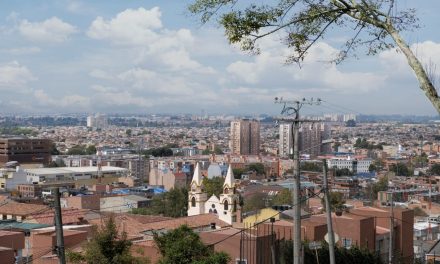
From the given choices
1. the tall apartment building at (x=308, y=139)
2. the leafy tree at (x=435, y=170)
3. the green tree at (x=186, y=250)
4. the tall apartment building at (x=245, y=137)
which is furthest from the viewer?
the tall apartment building at (x=245, y=137)

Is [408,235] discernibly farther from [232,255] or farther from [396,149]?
[396,149]

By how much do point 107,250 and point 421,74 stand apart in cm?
925

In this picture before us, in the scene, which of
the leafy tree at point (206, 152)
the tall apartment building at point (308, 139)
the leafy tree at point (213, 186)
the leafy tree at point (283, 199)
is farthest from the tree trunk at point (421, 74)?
the leafy tree at point (206, 152)

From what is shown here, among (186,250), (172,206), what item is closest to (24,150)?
(172,206)

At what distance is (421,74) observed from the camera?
3582 millimetres

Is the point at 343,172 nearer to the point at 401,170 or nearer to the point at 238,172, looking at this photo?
the point at 401,170

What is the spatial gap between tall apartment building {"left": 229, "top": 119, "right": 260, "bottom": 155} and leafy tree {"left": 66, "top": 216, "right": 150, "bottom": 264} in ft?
335

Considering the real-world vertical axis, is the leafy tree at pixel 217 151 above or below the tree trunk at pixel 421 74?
below

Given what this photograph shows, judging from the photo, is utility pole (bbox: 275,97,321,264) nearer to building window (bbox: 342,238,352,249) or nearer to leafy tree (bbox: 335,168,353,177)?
building window (bbox: 342,238,352,249)

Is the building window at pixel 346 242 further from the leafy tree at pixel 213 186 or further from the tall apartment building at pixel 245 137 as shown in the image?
the tall apartment building at pixel 245 137

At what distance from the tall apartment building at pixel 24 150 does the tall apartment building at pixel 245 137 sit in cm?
4084

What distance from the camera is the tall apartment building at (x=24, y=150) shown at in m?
79.2

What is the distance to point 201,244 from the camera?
44.8 ft

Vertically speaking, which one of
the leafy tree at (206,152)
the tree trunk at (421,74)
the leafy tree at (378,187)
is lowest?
the leafy tree at (206,152)
